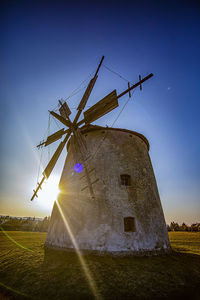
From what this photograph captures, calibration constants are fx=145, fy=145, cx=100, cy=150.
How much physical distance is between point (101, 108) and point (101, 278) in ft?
26.8

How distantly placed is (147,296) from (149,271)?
1.44m

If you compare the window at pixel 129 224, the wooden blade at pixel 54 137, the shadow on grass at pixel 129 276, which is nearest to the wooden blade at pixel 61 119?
the wooden blade at pixel 54 137

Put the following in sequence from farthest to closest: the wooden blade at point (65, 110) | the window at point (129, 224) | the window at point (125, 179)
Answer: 1. the wooden blade at point (65, 110)
2. the window at point (125, 179)
3. the window at point (129, 224)

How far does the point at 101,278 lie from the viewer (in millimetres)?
4500

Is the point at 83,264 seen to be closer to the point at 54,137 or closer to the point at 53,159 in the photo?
the point at 53,159

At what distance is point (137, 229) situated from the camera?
22.7 ft

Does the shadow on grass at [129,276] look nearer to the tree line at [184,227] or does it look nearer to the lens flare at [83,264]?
the lens flare at [83,264]

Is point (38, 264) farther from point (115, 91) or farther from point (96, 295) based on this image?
point (115, 91)

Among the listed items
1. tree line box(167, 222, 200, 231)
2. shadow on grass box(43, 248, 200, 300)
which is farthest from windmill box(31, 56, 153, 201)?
tree line box(167, 222, 200, 231)

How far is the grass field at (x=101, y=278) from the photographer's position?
383 cm

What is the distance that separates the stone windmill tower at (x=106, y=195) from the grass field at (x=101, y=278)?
81cm

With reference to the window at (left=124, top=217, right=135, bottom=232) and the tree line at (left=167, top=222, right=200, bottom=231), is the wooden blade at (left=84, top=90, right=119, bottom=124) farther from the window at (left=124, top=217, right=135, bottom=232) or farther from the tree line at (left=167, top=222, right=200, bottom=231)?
the tree line at (left=167, top=222, right=200, bottom=231)

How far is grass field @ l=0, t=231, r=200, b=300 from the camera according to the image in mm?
3834

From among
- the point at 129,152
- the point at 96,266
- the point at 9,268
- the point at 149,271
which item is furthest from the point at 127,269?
the point at 129,152
